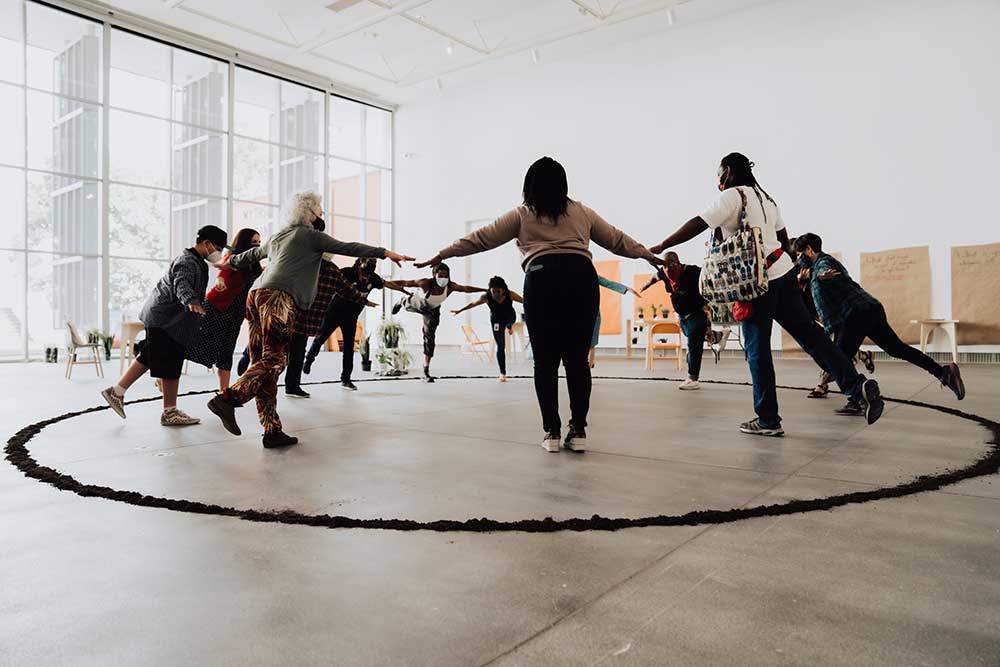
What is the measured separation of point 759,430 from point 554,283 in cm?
144

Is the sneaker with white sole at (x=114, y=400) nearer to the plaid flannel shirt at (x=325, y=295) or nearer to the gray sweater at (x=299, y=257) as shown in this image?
the plaid flannel shirt at (x=325, y=295)

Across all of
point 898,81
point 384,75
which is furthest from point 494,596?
point 384,75

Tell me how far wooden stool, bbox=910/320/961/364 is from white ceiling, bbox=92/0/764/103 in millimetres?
6055

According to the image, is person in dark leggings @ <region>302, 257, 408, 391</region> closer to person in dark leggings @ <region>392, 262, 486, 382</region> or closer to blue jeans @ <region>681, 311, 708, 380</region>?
person in dark leggings @ <region>392, 262, 486, 382</region>

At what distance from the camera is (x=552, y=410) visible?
10.9 feet

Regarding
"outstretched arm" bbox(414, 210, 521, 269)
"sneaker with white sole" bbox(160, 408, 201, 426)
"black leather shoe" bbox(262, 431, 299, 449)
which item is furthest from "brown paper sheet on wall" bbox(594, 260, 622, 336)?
"black leather shoe" bbox(262, 431, 299, 449)

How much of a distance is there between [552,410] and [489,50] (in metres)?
12.2

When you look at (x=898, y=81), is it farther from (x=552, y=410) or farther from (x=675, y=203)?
(x=552, y=410)

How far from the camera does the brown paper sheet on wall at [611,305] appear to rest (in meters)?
13.6

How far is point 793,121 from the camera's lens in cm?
1159

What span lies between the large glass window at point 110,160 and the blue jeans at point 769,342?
1033 centimetres

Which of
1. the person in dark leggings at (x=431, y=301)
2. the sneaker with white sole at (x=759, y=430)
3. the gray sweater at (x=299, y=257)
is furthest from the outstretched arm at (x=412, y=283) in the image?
the sneaker with white sole at (x=759, y=430)

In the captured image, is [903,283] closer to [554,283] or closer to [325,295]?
[325,295]

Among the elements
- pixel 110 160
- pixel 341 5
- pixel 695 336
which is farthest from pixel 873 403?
pixel 110 160
